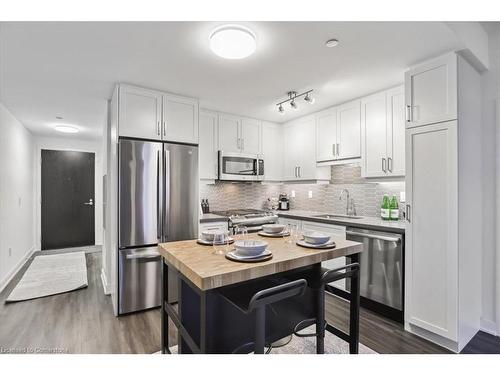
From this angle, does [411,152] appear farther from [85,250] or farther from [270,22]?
[85,250]

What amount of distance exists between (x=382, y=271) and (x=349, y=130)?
1.68 metres

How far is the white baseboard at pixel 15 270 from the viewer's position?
3311mm

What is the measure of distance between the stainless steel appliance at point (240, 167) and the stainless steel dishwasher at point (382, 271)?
5.52 ft

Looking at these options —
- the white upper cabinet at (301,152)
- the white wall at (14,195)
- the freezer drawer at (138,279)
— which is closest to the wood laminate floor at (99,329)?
the freezer drawer at (138,279)

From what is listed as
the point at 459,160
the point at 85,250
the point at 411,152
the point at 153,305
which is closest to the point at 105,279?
the point at 153,305

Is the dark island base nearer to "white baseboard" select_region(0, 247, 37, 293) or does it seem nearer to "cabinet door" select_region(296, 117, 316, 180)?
"cabinet door" select_region(296, 117, 316, 180)

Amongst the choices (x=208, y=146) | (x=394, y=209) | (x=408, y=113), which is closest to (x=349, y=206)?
(x=394, y=209)

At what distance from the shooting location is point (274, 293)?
4.14ft

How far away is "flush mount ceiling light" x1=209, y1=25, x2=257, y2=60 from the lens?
1703 millimetres

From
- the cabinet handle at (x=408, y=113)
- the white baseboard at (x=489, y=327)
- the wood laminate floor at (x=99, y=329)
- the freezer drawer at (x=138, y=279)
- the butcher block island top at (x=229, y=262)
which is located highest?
the cabinet handle at (x=408, y=113)

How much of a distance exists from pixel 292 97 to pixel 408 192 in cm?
164

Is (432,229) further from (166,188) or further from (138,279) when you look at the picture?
(138,279)

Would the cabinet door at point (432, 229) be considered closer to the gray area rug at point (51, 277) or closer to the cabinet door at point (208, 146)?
the cabinet door at point (208, 146)

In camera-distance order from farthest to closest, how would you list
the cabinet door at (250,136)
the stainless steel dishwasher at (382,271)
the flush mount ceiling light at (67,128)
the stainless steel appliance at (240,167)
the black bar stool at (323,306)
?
the flush mount ceiling light at (67,128)
the cabinet door at (250,136)
the stainless steel appliance at (240,167)
the stainless steel dishwasher at (382,271)
the black bar stool at (323,306)
